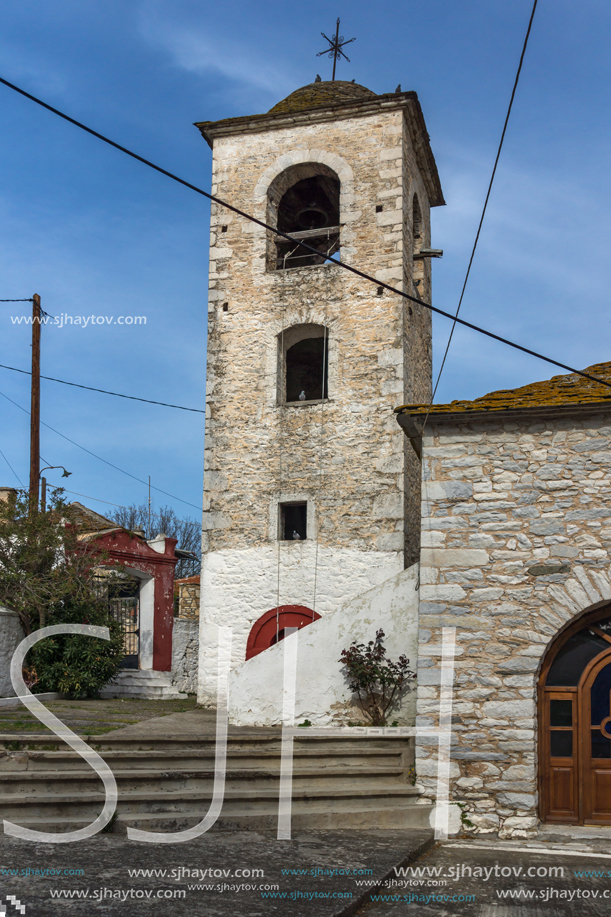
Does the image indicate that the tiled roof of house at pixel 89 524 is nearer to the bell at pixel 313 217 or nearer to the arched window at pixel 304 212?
the arched window at pixel 304 212

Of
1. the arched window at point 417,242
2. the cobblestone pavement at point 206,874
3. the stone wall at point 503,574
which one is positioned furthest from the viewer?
the arched window at point 417,242

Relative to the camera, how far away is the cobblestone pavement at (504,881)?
16.8 ft

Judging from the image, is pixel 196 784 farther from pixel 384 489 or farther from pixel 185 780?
pixel 384 489

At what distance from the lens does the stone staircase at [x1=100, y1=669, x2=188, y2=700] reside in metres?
14.2

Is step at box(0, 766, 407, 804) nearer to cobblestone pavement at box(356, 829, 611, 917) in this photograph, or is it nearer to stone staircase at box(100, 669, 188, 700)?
cobblestone pavement at box(356, 829, 611, 917)

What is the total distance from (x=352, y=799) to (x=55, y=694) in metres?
5.81

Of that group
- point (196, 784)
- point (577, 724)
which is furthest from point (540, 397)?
point (196, 784)

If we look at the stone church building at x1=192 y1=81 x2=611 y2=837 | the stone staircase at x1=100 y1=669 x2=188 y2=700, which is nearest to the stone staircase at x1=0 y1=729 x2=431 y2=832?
the stone church building at x1=192 y1=81 x2=611 y2=837

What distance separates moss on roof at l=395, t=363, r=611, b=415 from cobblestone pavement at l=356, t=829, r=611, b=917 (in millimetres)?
3737

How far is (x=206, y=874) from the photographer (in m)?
5.34

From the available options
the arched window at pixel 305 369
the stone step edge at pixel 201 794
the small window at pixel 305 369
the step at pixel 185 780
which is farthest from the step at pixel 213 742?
the small window at pixel 305 369

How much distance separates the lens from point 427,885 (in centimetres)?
557

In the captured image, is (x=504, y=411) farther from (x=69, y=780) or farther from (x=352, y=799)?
(x=69, y=780)

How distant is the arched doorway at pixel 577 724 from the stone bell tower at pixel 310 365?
4.37m
